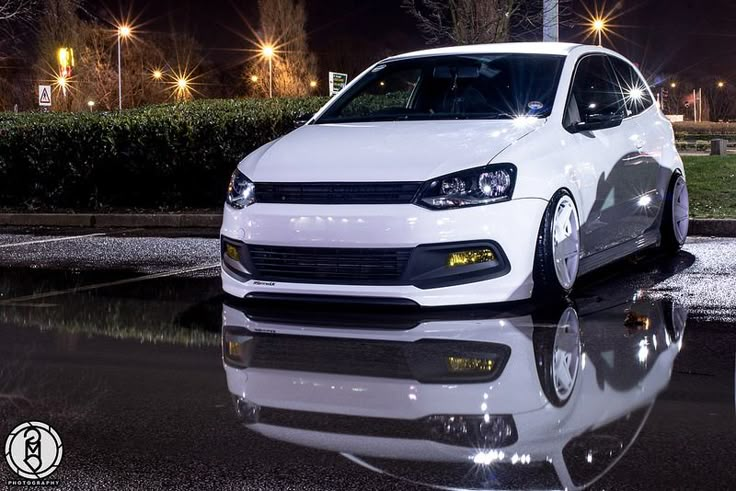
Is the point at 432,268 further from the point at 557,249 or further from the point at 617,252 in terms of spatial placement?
the point at 617,252

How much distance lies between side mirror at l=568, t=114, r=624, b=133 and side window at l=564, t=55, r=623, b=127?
0.05ft

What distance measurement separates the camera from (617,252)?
8.09 meters

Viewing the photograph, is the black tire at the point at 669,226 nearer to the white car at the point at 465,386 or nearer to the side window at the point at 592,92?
the side window at the point at 592,92

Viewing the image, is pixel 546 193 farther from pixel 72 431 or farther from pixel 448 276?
pixel 72 431

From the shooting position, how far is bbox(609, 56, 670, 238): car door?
812 centimetres

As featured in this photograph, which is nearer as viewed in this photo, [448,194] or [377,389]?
[377,389]

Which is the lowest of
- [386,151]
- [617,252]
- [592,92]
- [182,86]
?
[617,252]

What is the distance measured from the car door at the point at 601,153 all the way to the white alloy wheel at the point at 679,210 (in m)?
1.00

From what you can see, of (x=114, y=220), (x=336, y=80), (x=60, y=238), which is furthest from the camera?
(x=336, y=80)

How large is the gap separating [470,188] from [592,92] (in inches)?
85.0

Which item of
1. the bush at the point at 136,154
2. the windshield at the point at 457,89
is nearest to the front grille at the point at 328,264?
the windshield at the point at 457,89

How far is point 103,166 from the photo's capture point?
15141 millimetres

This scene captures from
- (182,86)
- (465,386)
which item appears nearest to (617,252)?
(465,386)

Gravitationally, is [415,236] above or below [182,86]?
below
